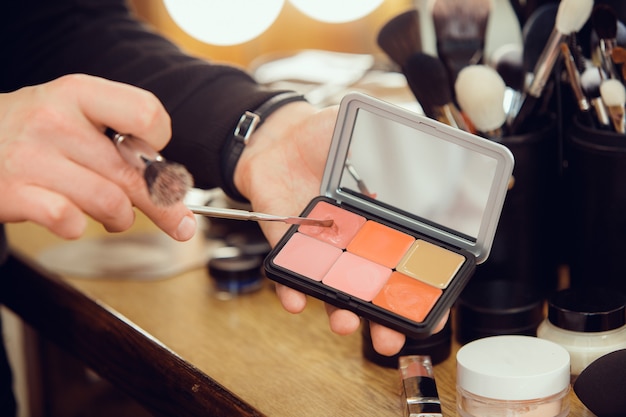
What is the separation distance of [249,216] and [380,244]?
0.11 meters

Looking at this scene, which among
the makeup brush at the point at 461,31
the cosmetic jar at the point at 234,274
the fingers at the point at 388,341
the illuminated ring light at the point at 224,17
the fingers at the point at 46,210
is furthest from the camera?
the illuminated ring light at the point at 224,17

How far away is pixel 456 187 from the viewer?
1.98ft

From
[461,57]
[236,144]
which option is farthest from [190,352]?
[461,57]

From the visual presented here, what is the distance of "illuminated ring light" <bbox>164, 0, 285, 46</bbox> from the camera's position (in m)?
1.34

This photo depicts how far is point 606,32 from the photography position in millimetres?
586

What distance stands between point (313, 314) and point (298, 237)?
12 centimetres

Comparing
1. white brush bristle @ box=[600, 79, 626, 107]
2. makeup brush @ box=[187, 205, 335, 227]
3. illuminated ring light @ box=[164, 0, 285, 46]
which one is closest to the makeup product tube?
makeup brush @ box=[187, 205, 335, 227]

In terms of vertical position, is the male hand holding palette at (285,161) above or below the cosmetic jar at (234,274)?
above

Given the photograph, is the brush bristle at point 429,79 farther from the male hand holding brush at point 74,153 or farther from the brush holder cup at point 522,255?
the male hand holding brush at point 74,153

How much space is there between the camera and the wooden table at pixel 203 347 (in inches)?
22.5

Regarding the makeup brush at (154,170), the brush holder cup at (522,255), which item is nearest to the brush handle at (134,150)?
the makeup brush at (154,170)

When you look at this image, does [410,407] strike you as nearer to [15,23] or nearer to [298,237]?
[298,237]

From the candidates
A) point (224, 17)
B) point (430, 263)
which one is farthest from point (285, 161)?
point (224, 17)

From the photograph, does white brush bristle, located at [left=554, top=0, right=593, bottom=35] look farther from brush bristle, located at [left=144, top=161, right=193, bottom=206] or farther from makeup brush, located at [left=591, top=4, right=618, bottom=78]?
brush bristle, located at [left=144, top=161, right=193, bottom=206]
